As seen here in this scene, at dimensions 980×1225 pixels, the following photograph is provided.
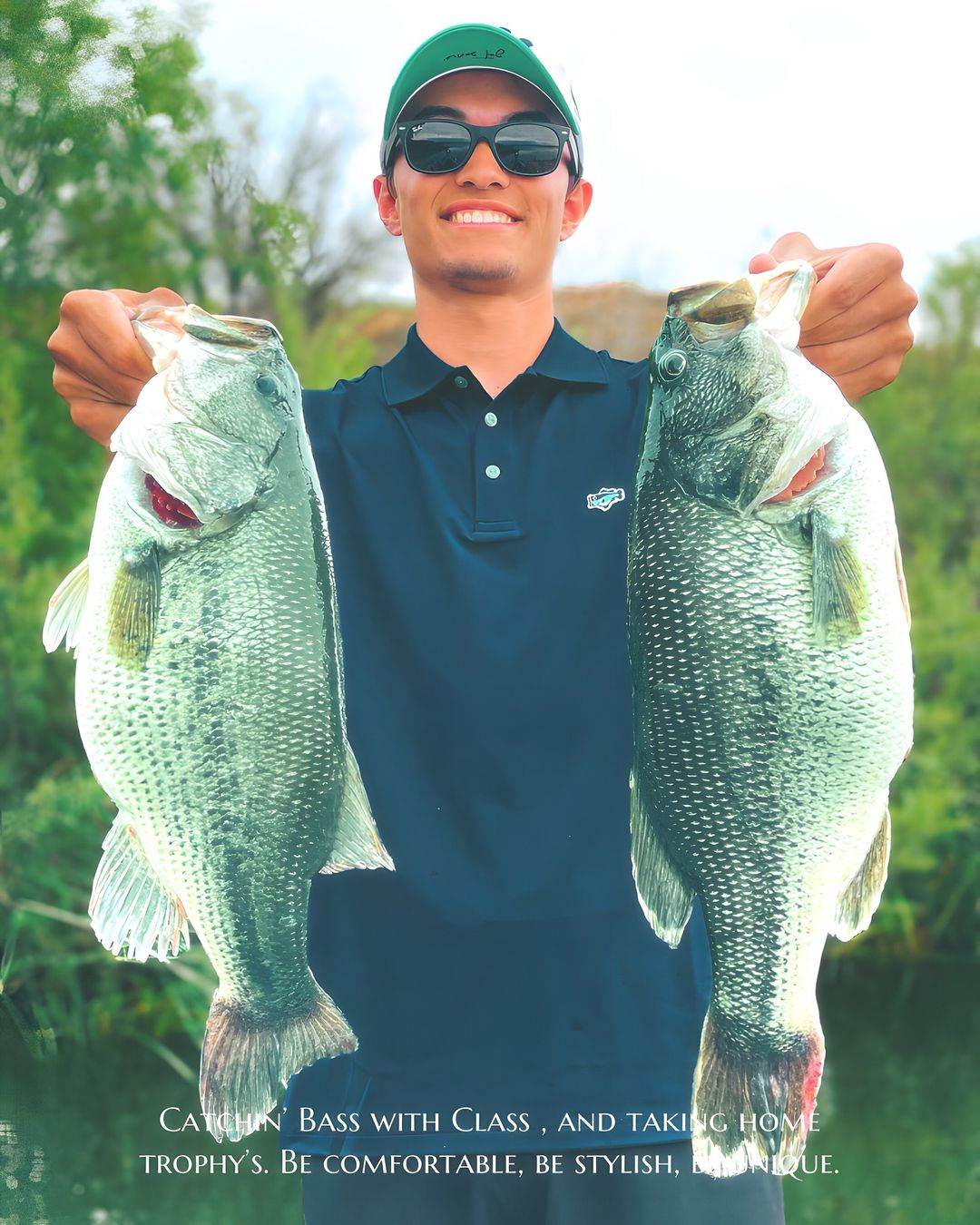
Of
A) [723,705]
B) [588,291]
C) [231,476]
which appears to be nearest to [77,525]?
[588,291]

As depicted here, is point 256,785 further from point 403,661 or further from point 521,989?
point 521,989

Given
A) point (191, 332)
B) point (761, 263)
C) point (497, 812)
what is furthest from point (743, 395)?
point (191, 332)

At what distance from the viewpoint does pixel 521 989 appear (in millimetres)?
1935

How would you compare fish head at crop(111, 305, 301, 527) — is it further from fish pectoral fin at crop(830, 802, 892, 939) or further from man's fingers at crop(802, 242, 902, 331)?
fish pectoral fin at crop(830, 802, 892, 939)

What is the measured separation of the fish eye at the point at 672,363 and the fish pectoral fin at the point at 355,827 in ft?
2.44

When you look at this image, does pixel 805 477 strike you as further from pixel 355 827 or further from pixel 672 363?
pixel 355 827

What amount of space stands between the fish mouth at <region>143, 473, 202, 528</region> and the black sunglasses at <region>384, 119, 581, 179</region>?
0.66 metres

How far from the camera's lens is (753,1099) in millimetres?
1802

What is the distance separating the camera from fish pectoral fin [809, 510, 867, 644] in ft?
5.89

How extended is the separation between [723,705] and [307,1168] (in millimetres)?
986

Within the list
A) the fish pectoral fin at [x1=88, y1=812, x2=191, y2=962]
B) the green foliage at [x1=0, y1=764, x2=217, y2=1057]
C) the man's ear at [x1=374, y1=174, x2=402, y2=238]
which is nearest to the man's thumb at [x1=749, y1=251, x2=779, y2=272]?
the man's ear at [x1=374, y1=174, x2=402, y2=238]

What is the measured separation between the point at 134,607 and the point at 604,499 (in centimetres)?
74

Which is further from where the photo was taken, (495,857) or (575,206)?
(575,206)

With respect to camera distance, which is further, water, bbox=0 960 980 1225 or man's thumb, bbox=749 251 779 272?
water, bbox=0 960 980 1225
